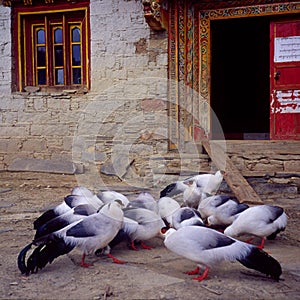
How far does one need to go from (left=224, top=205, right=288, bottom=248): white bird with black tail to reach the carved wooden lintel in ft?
14.4

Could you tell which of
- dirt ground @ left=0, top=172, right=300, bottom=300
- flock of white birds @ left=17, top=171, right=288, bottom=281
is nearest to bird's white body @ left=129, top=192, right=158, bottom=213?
flock of white birds @ left=17, top=171, right=288, bottom=281

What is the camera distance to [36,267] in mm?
3680

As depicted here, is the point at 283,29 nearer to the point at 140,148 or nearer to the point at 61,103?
the point at 140,148

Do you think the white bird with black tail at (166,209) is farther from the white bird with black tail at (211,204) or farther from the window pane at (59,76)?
the window pane at (59,76)

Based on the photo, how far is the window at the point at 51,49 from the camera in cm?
902

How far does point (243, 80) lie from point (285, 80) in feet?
15.9

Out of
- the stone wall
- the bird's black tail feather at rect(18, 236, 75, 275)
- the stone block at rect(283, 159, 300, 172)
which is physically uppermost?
the stone wall

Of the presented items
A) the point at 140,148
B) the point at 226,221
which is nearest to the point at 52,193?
the point at 140,148

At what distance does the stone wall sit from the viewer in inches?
332

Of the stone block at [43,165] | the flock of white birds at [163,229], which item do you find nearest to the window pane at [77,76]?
the stone block at [43,165]

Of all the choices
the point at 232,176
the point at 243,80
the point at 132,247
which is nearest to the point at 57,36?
the point at 232,176

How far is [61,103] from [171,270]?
19.1ft

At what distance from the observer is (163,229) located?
Answer: 4.07 m

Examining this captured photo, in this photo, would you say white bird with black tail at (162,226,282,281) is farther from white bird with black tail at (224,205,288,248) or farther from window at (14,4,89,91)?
window at (14,4,89,91)
